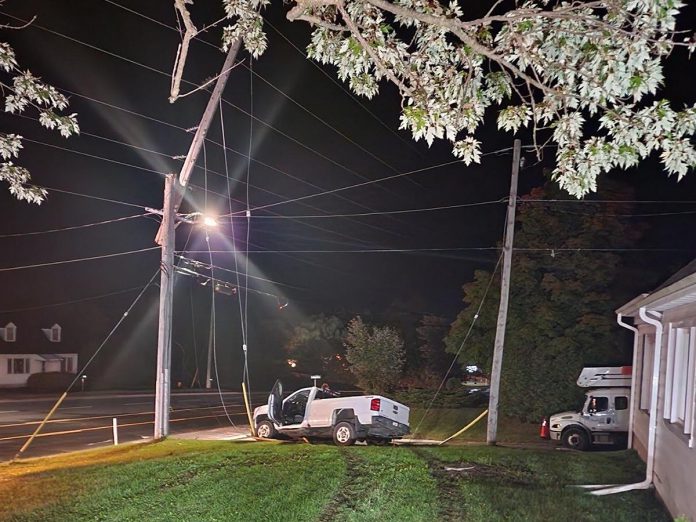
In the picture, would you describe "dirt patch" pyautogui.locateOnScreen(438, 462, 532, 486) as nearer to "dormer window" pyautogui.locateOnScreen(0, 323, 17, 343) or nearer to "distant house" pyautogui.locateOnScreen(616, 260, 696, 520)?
"distant house" pyautogui.locateOnScreen(616, 260, 696, 520)

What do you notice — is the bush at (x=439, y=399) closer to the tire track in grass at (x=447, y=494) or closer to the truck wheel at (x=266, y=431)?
the truck wheel at (x=266, y=431)

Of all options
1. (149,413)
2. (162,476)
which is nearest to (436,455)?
(162,476)

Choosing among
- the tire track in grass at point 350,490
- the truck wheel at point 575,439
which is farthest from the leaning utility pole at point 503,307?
the tire track in grass at point 350,490

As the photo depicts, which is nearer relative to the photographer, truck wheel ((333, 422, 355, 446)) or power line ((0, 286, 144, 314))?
truck wheel ((333, 422, 355, 446))

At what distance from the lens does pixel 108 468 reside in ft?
35.9

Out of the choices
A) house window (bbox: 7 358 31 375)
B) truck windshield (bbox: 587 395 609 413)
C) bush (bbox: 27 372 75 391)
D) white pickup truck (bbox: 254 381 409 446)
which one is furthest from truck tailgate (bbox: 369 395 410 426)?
house window (bbox: 7 358 31 375)

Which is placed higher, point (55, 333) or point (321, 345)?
point (321, 345)

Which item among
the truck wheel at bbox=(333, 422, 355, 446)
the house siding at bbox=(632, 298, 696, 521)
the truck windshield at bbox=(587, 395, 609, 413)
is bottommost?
the truck wheel at bbox=(333, 422, 355, 446)

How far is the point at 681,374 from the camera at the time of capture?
9336 mm

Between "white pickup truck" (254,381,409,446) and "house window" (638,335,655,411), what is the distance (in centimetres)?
574

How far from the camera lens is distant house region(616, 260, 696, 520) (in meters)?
7.63

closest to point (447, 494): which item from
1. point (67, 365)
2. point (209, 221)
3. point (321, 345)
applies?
point (209, 221)

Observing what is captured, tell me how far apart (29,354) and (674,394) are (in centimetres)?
4796

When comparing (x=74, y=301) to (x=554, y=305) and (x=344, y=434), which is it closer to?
(x=554, y=305)
